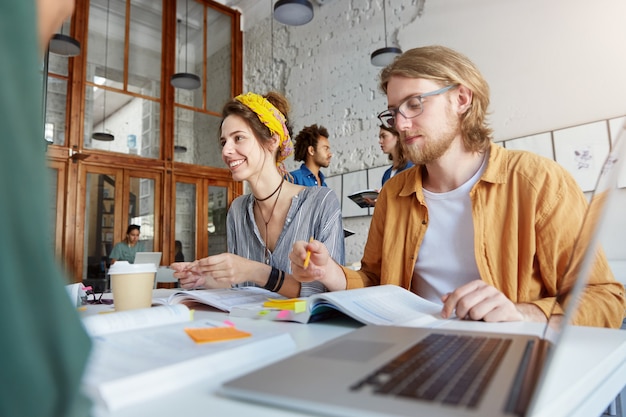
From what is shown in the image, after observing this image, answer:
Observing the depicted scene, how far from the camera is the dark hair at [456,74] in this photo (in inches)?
54.8

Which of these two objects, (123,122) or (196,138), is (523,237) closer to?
(123,122)

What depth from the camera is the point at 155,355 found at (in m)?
0.52

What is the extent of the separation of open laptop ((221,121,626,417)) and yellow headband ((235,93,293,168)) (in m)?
1.41

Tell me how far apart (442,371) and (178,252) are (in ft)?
20.7

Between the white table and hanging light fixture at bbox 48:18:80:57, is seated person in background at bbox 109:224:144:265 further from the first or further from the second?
the white table

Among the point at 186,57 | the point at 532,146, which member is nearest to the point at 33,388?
the point at 532,146

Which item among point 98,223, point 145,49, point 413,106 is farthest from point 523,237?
point 145,49

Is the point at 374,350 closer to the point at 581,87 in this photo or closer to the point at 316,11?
the point at 581,87

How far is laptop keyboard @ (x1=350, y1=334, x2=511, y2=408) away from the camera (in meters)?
0.38

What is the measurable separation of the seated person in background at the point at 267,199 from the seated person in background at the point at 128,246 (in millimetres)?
4308

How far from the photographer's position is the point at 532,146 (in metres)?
3.76

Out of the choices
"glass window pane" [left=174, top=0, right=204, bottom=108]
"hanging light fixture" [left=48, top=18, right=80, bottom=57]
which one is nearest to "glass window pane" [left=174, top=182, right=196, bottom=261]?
"glass window pane" [left=174, top=0, right=204, bottom=108]

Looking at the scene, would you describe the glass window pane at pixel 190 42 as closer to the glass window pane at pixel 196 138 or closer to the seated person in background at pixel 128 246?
the glass window pane at pixel 196 138

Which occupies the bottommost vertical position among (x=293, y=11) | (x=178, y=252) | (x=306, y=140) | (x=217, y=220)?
(x=178, y=252)
